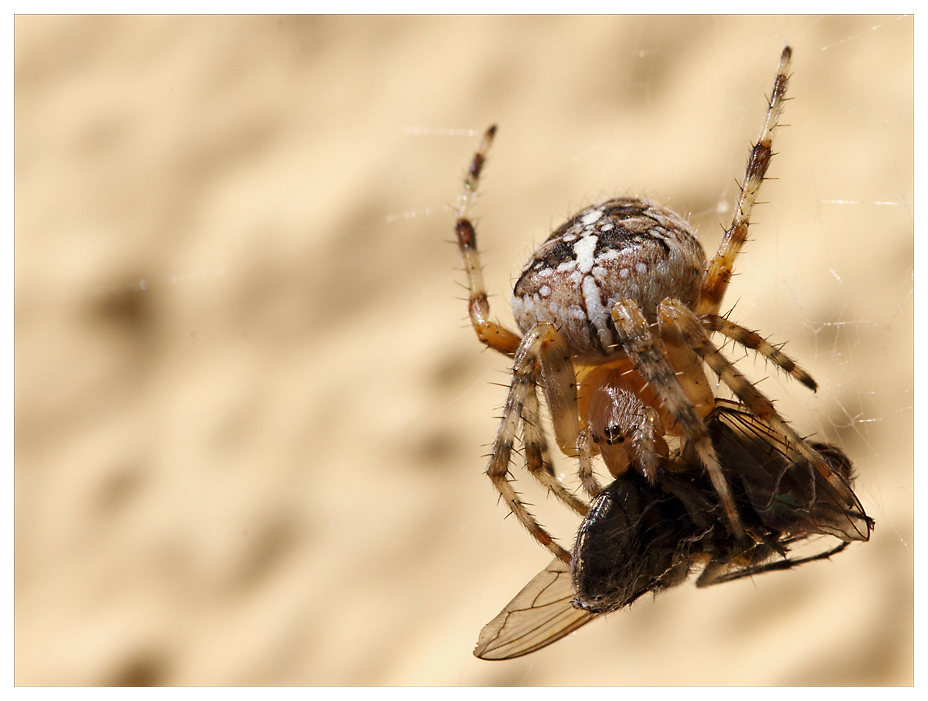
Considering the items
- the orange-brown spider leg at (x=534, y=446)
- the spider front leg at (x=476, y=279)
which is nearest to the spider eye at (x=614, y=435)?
the orange-brown spider leg at (x=534, y=446)

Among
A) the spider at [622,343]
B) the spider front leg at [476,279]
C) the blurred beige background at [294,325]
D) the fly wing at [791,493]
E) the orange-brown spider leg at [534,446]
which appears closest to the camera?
the fly wing at [791,493]

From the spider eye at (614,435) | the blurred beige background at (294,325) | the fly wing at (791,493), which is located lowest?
the fly wing at (791,493)

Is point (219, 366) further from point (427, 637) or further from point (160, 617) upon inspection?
point (427, 637)

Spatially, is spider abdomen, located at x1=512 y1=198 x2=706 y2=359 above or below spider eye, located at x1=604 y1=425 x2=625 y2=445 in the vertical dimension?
above

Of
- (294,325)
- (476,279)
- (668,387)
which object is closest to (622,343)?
(668,387)

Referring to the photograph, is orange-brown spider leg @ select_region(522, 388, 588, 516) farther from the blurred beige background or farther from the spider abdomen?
the blurred beige background

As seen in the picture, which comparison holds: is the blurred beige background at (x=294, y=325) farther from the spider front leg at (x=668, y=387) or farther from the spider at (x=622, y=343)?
the spider front leg at (x=668, y=387)

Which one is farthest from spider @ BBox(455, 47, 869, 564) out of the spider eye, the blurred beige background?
the blurred beige background
